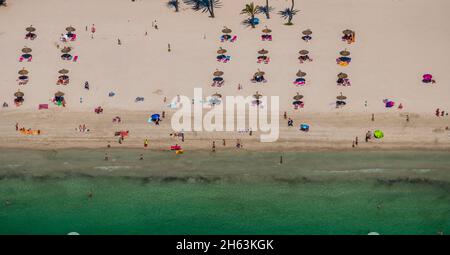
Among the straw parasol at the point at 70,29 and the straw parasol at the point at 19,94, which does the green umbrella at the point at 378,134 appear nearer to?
the straw parasol at the point at 19,94

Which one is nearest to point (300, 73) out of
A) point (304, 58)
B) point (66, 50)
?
point (304, 58)

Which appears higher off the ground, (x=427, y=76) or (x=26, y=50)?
(x=26, y=50)

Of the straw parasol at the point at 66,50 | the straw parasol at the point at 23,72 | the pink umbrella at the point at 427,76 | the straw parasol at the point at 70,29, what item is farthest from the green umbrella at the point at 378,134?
the straw parasol at the point at 70,29

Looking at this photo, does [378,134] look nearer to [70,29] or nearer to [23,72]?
[23,72]

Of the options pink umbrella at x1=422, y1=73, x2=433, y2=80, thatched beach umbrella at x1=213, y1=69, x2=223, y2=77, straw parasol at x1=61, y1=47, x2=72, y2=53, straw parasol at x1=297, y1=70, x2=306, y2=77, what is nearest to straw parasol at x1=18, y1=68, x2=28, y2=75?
straw parasol at x1=61, y1=47, x2=72, y2=53

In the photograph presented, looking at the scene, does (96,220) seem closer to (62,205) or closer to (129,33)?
(62,205)

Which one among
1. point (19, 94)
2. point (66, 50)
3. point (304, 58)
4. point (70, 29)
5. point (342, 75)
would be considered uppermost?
point (70, 29)
